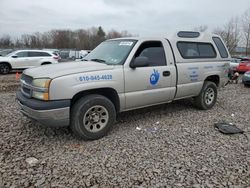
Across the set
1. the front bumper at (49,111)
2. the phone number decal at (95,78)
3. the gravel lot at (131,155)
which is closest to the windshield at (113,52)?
the phone number decal at (95,78)

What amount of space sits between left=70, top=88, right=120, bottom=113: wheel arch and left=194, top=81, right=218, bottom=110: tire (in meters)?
2.66

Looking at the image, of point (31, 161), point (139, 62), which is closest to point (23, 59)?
point (139, 62)

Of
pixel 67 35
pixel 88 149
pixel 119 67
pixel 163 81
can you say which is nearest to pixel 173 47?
pixel 163 81

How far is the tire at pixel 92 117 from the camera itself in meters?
3.85

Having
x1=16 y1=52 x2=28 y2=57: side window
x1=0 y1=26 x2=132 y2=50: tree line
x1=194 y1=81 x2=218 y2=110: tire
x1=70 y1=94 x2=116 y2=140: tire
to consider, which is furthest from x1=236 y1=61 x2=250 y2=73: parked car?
x1=0 y1=26 x2=132 y2=50: tree line

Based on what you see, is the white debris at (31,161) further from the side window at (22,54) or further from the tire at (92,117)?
the side window at (22,54)

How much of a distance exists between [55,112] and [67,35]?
67976 mm

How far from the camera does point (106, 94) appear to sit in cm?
429

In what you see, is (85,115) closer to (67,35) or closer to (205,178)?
(205,178)

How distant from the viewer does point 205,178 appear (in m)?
3.00

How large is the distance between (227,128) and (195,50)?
2.10 metres

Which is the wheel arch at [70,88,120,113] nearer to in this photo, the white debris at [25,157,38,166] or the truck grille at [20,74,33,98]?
the truck grille at [20,74,33,98]

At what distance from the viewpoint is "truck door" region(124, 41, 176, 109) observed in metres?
4.38

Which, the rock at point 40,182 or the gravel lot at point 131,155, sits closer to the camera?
the rock at point 40,182
